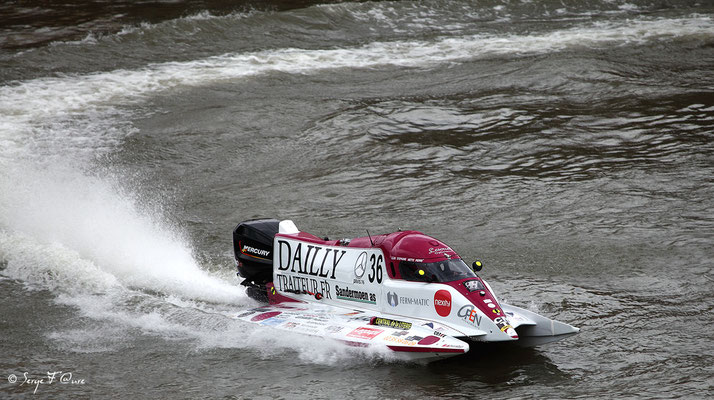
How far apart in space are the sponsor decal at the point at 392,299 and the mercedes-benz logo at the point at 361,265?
0.56m

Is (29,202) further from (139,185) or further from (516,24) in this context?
(516,24)

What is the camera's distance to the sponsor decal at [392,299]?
34.3ft

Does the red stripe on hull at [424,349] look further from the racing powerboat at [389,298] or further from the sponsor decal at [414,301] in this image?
the sponsor decal at [414,301]

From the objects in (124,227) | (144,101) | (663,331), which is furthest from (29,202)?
(663,331)

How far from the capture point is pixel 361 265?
35.8 ft

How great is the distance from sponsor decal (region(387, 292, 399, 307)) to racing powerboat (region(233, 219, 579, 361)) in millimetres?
13

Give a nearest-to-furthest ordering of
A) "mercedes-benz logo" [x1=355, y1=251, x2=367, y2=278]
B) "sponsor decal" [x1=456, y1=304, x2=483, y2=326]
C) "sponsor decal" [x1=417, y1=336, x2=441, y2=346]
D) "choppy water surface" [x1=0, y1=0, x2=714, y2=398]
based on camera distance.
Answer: "sponsor decal" [x1=417, y1=336, x2=441, y2=346] → "sponsor decal" [x1=456, y1=304, x2=483, y2=326] → "choppy water surface" [x1=0, y1=0, x2=714, y2=398] → "mercedes-benz logo" [x1=355, y1=251, x2=367, y2=278]

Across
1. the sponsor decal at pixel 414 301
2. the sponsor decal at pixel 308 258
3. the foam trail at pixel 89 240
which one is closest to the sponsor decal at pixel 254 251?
the sponsor decal at pixel 308 258

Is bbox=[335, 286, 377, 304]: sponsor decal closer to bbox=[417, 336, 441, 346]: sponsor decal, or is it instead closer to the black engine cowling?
bbox=[417, 336, 441, 346]: sponsor decal

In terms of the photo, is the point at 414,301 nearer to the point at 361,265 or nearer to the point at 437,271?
the point at 437,271

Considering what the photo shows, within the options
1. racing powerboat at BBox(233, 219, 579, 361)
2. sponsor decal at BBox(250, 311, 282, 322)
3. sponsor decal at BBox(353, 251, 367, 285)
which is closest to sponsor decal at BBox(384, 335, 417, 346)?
racing powerboat at BBox(233, 219, 579, 361)

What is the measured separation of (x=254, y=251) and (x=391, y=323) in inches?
117

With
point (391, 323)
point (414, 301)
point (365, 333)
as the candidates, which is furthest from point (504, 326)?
point (365, 333)

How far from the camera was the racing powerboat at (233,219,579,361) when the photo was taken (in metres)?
9.81
